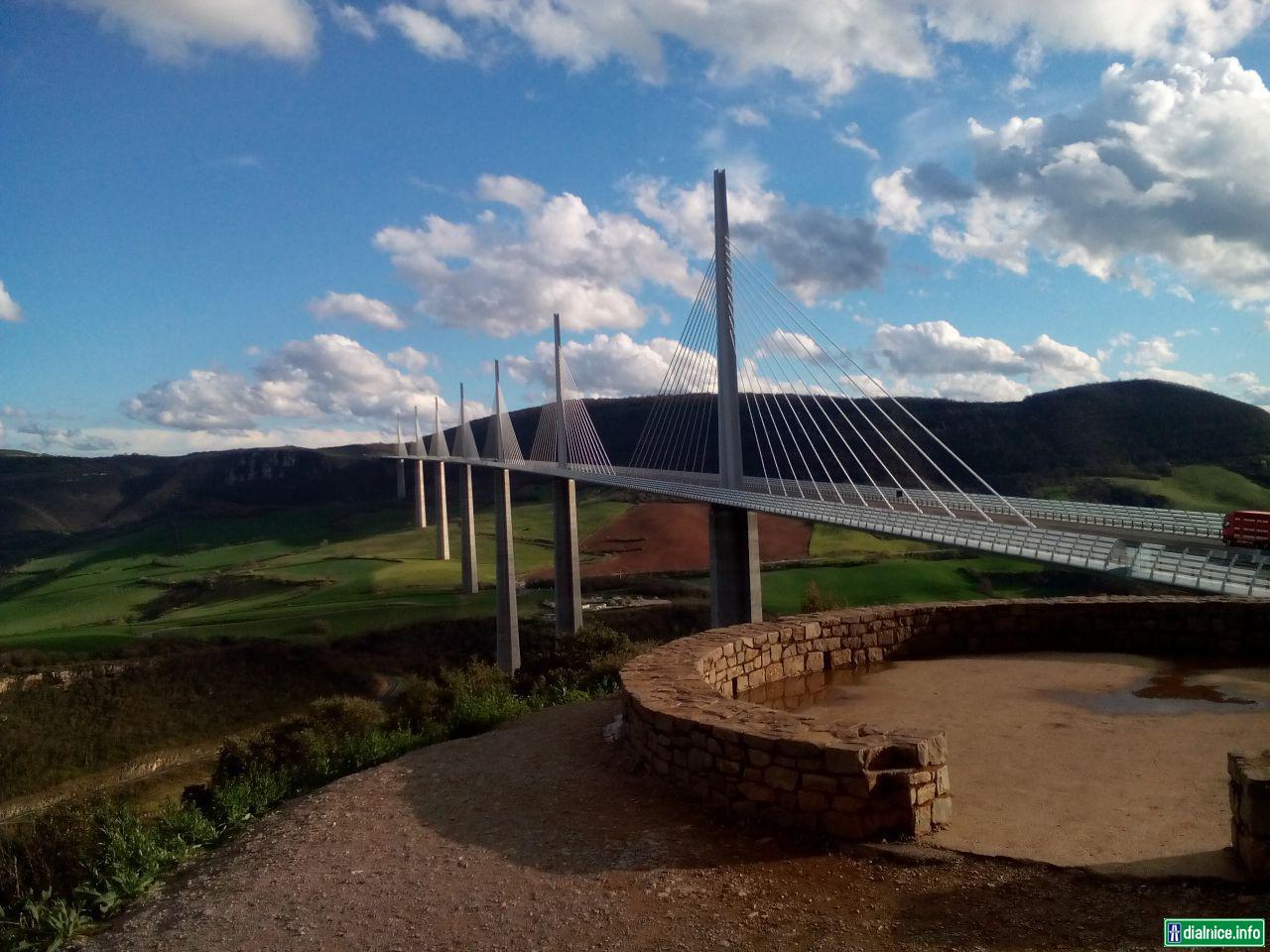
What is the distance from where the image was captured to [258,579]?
5156 cm

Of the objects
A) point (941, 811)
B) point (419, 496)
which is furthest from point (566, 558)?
point (419, 496)

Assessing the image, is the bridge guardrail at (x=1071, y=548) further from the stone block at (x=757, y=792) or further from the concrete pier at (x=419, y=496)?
the concrete pier at (x=419, y=496)

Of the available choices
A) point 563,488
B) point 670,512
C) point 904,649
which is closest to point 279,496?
point 670,512

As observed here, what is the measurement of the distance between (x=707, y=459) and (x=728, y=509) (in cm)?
5588

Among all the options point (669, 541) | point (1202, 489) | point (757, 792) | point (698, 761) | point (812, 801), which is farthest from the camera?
point (669, 541)

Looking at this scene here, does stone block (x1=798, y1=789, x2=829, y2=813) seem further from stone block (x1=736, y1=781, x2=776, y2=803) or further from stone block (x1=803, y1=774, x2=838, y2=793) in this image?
stone block (x1=736, y1=781, x2=776, y2=803)

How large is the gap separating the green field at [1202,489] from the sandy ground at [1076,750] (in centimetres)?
3871

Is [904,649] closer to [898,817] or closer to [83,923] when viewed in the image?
[898,817]

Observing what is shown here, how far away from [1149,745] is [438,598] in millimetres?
39344

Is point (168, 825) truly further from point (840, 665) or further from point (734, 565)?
point (734, 565)

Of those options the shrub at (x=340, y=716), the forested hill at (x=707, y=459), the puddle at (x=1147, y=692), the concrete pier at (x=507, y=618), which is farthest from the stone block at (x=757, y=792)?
the forested hill at (x=707, y=459)

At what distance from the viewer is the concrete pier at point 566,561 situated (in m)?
34.6

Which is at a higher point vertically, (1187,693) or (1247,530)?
(1247,530)

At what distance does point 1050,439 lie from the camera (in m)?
60.3
